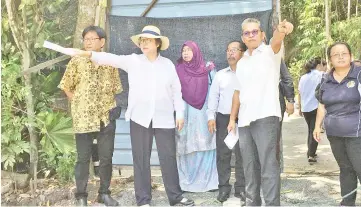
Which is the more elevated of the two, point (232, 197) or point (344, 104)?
point (344, 104)

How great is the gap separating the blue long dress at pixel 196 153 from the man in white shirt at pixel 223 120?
239 mm

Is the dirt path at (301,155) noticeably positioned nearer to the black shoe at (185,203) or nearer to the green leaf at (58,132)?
the black shoe at (185,203)

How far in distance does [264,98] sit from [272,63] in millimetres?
283

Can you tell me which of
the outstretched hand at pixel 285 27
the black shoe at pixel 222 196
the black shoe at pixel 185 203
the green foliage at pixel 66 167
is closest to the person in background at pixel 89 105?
the green foliage at pixel 66 167

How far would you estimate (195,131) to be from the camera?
459 cm

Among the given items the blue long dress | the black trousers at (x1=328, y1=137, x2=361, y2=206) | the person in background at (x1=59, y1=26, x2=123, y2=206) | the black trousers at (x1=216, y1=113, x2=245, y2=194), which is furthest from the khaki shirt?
the black trousers at (x1=328, y1=137, x2=361, y2=206)

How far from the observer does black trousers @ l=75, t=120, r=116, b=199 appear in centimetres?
399

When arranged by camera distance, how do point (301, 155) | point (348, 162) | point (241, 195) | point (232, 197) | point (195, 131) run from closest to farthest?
point (348, 162) < point (241, 195) < point (232, 197) < point (195, 131) < point (301, 155)

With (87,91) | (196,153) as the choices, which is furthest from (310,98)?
(87,91)

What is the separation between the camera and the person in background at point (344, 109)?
3.68m

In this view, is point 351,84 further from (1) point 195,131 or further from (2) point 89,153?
(2) point 89,153

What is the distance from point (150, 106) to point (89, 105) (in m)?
0.55

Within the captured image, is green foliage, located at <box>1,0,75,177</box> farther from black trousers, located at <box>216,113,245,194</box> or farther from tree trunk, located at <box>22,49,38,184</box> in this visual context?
black trousers, located at <box>216,113,245,194</box>

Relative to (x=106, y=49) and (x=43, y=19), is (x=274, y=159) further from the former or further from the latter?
(x=43, y=19)
